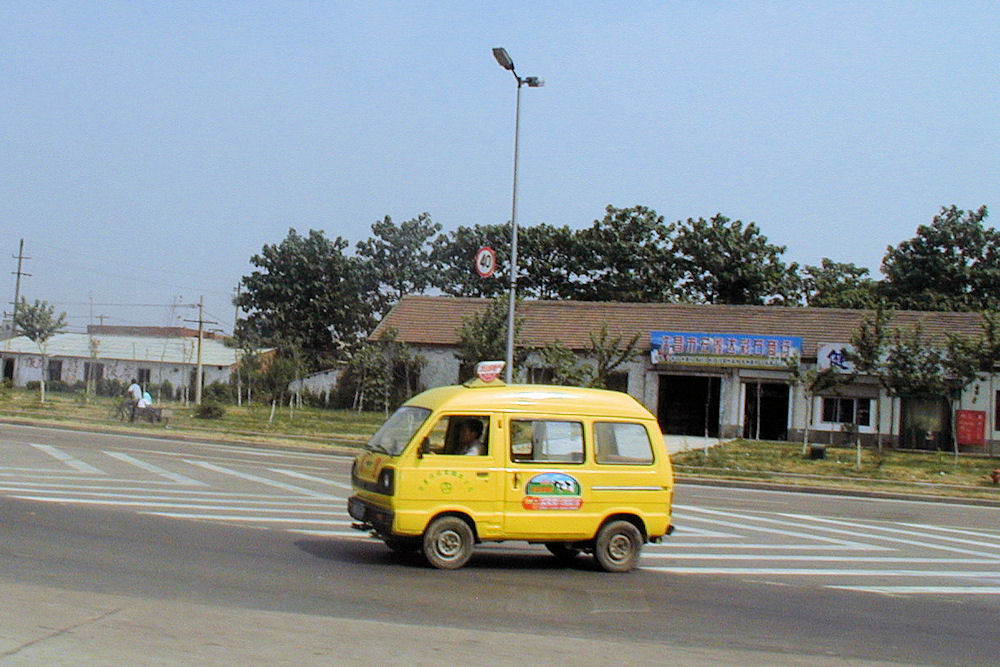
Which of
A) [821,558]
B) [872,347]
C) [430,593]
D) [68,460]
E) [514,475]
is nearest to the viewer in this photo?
[430,593]

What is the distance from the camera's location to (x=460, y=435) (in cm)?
1062

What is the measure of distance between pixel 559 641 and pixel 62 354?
2336 inches

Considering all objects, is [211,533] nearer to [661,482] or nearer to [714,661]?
[661,482]

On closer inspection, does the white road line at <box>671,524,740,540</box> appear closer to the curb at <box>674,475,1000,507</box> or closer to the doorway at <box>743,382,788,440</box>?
the curb at <box>674,475,1000,507</box>

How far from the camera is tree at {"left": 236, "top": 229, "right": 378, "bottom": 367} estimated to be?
193ft

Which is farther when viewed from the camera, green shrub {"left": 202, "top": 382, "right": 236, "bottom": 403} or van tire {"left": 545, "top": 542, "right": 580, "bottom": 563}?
green shrub {"left": 202, "top": 382, "right": 236, "bottom": 403}

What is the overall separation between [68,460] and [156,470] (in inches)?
93.7

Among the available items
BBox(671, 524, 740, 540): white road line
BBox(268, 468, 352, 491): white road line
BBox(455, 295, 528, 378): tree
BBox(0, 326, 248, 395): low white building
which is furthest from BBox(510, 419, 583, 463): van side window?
BBox(0, 326, 248, 395): low white building

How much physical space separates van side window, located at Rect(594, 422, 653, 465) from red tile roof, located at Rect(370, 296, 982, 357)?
97.6 feet

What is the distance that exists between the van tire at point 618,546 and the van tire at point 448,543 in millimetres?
1522

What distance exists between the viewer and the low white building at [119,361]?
57.1 meters

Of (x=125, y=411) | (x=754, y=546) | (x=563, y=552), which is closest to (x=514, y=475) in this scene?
(x=563, y=552)

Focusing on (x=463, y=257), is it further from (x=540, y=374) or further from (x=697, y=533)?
(x=697, y=533)

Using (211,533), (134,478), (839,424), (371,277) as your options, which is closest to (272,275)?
(371,277)
